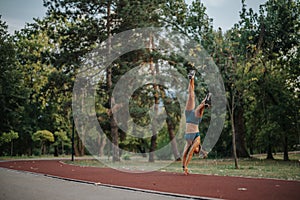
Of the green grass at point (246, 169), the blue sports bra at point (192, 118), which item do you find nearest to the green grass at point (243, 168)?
the green grass at point (246, 169)

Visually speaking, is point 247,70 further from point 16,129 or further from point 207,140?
point 16,129

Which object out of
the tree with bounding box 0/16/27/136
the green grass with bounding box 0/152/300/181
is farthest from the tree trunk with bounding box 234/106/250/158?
the tree with bounding box 0/16/27/136

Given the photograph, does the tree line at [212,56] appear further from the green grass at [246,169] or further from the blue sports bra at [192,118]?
the blue sports bra at [192,118]

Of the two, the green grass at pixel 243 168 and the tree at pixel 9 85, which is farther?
the tree at pixel 9 85

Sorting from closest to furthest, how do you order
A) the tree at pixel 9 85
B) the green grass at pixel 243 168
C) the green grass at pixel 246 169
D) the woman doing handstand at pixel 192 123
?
1. the green grass at pixel 246 169
2. the green grass at pixel 243 168
3. the woman doing handstand at pixel 192 123
4. the tree at pixel 9 85

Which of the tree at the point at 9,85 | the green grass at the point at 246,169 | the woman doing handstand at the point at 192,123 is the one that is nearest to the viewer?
the green grass at the point at 246,169

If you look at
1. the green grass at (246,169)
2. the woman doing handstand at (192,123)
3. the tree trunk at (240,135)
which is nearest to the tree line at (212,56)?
the tree trunk at (240,135)

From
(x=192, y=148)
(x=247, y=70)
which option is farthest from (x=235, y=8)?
(x=192, y=148)

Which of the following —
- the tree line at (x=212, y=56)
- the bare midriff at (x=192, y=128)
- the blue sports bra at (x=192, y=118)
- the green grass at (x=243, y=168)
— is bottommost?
the green grass at (x=243, y=168)

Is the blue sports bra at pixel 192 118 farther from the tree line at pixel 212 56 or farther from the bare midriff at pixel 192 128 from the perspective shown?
the tree line at pixel 212 56

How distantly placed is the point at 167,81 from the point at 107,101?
5842 mm

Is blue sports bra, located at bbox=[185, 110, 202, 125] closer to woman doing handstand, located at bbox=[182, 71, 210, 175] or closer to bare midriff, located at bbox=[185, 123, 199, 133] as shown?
woman doing handstand, located at bbox=[182, 71, 210, 175]

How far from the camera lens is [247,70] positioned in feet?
75.8

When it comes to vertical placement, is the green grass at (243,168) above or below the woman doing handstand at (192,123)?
below
